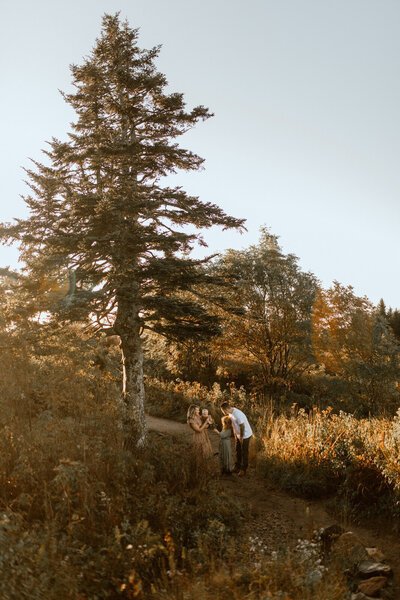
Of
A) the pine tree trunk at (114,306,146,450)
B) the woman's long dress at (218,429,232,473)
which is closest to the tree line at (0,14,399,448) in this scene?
the pine tree trunk at (114,306,146,450)

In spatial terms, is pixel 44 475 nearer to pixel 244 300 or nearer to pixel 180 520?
pixel 180 520

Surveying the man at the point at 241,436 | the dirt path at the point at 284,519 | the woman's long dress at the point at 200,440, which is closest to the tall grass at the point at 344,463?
the dirt path at the point at 284,519

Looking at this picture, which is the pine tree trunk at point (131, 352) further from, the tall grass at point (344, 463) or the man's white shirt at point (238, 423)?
the tall grass at point (344, 463)

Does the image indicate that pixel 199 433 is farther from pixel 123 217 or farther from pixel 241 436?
pixel 123 217

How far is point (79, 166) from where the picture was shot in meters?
12.1

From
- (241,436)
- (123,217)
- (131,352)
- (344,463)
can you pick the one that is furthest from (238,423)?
(123,217)

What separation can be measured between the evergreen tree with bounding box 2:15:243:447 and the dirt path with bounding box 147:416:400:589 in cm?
273

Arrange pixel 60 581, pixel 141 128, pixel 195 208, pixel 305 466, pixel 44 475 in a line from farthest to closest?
pixel 141 128 → pixel 195 208 → pixel 305 466 → pixel 44 475 → pixel 60 581

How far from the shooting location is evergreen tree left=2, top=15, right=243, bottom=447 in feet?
31.2

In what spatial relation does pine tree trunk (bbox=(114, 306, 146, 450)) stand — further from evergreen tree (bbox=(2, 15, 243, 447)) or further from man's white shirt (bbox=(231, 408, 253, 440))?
man's white shirt (bbox=(231, 408, 253, 440))

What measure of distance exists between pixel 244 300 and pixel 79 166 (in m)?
8.88

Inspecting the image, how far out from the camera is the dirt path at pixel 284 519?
5582mm

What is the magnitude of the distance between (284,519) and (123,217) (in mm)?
8214

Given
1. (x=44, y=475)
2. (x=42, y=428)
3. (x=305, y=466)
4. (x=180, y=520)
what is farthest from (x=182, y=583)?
(x=305, y=466)
